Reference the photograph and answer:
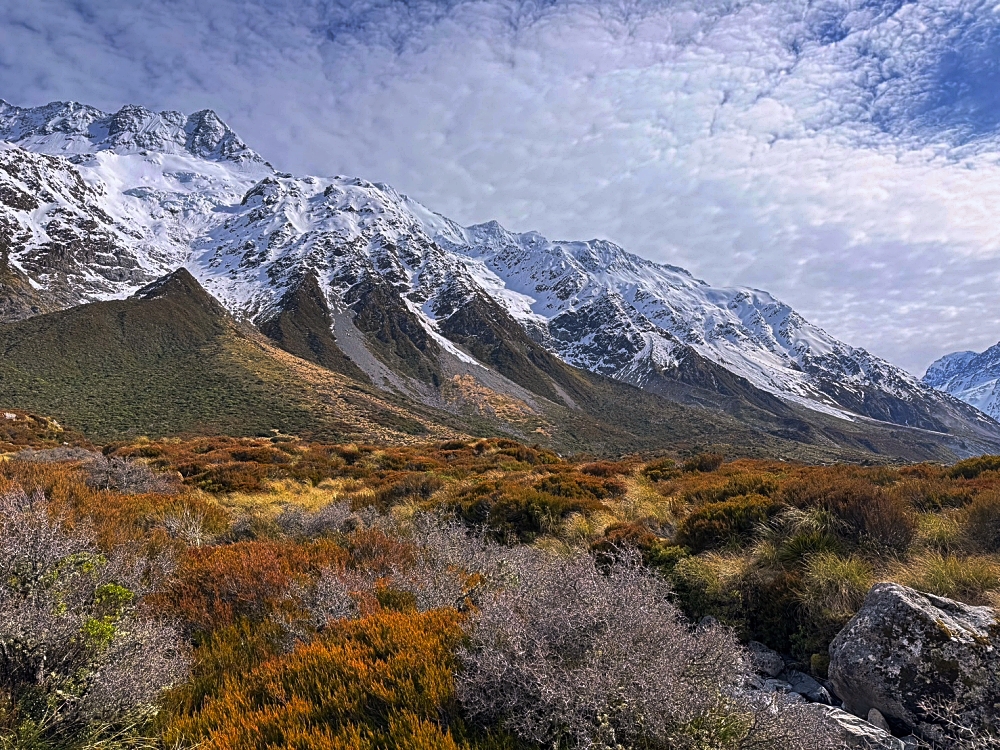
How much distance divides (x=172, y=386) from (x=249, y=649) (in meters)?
93.8

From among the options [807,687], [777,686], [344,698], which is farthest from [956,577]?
[344,698]

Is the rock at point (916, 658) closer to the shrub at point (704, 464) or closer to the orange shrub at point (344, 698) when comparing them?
the orange shrub at point (344, 698)

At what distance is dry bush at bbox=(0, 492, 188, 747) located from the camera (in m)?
3.19

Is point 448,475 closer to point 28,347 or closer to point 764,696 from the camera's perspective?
point 764,696

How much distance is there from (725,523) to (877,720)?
11.7 feet

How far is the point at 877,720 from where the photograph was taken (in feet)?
12.6

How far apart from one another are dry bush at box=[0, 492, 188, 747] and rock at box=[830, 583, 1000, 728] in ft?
18.1

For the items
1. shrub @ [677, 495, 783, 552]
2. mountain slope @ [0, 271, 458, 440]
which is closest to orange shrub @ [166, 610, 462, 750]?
shrub @ [677, 495, 783, 552]

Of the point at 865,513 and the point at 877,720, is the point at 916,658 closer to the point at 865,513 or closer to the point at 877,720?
the point at 877,720

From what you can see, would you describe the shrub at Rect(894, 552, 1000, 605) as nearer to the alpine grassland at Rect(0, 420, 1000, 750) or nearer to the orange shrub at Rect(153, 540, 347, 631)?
the alpine grassland at Rect(0, 420, 1000, 750)

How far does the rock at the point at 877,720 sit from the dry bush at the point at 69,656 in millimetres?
5427

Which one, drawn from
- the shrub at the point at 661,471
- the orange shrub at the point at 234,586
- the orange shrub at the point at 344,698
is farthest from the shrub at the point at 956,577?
the shrub at the point at 661,471

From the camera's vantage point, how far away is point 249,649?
4633mm

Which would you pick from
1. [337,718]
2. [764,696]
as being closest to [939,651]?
[764,696]
